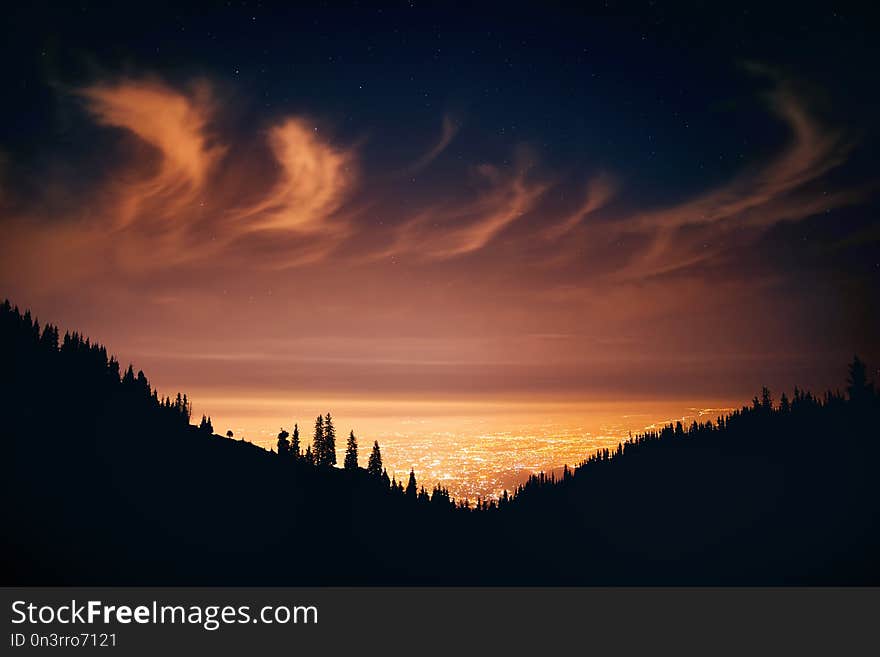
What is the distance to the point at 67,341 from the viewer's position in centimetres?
17062

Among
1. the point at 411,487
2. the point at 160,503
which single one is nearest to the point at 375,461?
the point at 411,487

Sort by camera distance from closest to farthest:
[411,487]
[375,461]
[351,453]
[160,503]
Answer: [160,503], [351,453], [375,461], [411,487]

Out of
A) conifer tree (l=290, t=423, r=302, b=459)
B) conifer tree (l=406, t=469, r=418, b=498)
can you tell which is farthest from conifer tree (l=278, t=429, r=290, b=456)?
conifer tree (l=406, t=469, r=418, b=498)

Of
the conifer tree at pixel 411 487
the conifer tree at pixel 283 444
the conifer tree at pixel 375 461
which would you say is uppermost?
the conifer tree at pixel 283 444

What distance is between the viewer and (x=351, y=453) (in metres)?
148

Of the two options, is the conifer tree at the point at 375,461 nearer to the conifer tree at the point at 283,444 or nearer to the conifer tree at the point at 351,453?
the conifer tree at the point at 351,453

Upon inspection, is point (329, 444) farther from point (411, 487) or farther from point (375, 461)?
point (411, 487)

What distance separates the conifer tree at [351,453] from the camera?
148 m

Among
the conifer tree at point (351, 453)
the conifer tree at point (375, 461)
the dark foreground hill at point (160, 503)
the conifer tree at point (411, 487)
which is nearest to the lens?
the dark foreground hill at point (160, 503)

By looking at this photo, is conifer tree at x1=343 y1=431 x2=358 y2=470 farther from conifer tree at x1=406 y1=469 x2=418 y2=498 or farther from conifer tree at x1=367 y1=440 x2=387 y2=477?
conifer tree at x1=406 y1=469 x2=418 y2=498

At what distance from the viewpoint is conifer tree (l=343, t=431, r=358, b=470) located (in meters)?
148

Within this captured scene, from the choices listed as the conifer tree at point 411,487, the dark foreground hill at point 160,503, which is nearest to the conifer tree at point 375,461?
the dark foreground hill at point 160,503
